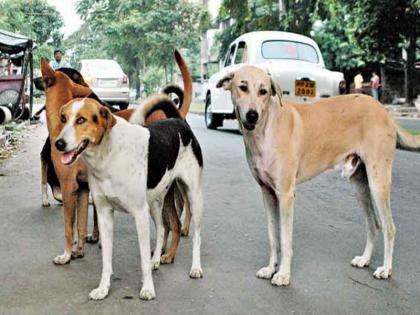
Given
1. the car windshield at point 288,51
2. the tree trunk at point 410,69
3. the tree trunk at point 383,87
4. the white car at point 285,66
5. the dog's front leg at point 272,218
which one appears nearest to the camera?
the dog's front leg at point 272,218

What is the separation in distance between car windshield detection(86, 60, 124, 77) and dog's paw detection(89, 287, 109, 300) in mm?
A: 18656

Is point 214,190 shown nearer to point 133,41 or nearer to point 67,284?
point 67,284

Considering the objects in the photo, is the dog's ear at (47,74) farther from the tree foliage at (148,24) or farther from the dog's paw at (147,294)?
the tree foliage at (148,24)

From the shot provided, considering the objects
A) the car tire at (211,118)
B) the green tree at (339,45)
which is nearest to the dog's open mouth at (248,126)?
the car tire at (211,118)

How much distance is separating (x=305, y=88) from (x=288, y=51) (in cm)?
163

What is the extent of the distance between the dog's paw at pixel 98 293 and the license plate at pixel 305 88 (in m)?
9.62

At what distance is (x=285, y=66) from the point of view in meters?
13.0

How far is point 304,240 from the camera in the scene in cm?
521

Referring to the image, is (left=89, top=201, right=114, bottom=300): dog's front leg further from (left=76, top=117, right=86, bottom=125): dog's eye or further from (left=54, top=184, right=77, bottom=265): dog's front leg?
(left=54, top=184, right=77, bottom=265): dog's front leg

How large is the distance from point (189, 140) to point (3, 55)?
12457 mm

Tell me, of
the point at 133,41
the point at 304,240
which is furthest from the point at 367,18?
the point at 133,41

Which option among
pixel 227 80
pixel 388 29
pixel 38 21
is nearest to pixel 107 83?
pixel 388 29

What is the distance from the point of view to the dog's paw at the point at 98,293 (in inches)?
148

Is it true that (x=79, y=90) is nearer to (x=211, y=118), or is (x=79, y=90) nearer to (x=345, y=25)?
(x=211, y=118)
